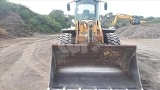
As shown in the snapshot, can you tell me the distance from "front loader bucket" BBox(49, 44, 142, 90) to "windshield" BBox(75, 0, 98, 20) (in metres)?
2.43

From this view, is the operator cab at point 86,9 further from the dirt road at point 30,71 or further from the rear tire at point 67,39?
the dirt road at point 30,71

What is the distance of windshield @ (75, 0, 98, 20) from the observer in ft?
30.4

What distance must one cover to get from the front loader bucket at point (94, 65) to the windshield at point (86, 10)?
2432mm

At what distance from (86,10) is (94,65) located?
2732mm

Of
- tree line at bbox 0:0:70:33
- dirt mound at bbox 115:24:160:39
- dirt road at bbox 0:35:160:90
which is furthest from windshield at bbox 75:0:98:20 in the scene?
tree line at bbox 0:0:70:33

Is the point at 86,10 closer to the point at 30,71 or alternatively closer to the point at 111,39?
the point at 111,39

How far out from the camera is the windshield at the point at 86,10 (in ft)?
30.4

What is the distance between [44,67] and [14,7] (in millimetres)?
20512

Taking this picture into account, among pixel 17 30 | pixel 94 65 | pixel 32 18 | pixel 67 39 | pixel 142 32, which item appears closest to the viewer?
pixel 94 65

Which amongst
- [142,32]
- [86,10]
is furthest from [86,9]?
[142,32]

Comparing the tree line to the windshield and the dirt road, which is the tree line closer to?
the dirt road

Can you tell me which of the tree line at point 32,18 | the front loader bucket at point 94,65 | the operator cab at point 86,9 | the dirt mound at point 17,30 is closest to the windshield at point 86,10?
the operator cab at point 86,9

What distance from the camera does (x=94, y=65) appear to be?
7129 millimetres

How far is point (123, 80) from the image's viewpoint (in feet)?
22.0
